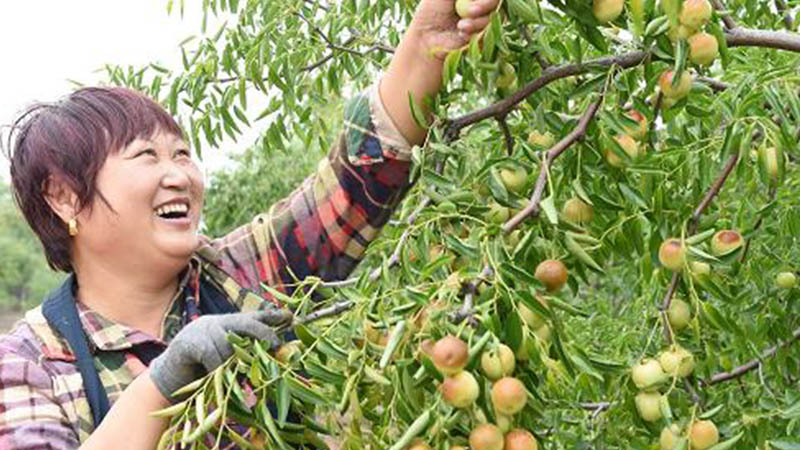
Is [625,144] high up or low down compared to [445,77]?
down

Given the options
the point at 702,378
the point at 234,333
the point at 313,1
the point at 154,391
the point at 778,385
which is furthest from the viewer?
the point at 313,1

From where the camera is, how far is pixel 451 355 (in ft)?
3.76

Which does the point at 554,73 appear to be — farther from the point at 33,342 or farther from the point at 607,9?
the point at 33,342

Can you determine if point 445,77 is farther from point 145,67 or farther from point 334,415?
point 145,67

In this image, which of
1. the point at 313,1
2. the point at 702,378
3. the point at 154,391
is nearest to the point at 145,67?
the point at 313,1

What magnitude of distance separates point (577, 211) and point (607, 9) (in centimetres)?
25

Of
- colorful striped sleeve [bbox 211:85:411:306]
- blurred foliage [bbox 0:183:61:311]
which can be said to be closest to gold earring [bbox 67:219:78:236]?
colorful striped sleeve [bbox 211:85:411:306]

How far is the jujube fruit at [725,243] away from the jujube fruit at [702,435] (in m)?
0.21

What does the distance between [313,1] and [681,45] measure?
1.47 metres

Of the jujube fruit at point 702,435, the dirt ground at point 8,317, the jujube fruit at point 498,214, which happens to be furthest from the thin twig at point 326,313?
the dirt ground at point 8,317

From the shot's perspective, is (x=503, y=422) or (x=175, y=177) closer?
(x=503, y=422)

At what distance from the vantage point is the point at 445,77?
4.79 feet

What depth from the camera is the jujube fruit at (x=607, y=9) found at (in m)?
1.32

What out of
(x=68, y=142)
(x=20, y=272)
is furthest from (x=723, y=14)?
(x=20, y=272)
